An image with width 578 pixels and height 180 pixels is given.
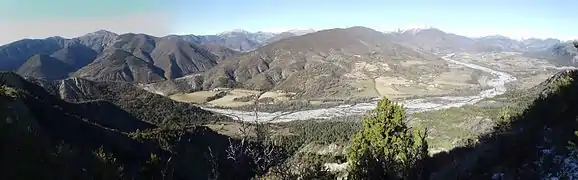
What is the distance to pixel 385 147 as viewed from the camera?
98.3 feet

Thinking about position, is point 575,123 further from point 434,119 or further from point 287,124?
point 287,124

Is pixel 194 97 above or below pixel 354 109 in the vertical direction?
below

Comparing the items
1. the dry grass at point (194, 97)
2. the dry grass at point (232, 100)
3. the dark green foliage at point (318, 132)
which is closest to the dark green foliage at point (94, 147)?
the dark green foliage at point (318, 132)

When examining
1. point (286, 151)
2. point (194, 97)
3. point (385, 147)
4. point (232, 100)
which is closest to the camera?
point (385, 147)

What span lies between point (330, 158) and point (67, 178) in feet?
185

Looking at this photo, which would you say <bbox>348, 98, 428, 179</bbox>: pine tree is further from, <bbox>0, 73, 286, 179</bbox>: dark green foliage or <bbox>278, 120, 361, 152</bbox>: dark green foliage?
<bbox>278, 120, 361, 152</bbox>: dark green foliage

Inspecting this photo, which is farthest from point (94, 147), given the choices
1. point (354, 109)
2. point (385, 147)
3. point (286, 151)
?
point (354, 109)

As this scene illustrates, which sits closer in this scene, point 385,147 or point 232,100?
point 385,147

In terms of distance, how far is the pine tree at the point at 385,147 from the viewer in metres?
28.8

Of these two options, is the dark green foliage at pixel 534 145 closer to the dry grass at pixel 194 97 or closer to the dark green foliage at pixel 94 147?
the dark green foliage at pixel 94 147

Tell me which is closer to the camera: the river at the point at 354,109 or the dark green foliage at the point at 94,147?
the dark green foliage at the point at 94,147

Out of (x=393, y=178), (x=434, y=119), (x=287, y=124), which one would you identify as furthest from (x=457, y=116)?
(x=393, y=178)

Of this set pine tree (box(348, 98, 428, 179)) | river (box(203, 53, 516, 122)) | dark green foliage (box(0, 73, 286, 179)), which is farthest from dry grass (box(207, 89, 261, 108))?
pine tree (box(348, 98, 428, 179))

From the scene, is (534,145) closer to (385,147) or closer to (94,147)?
(385,147)
